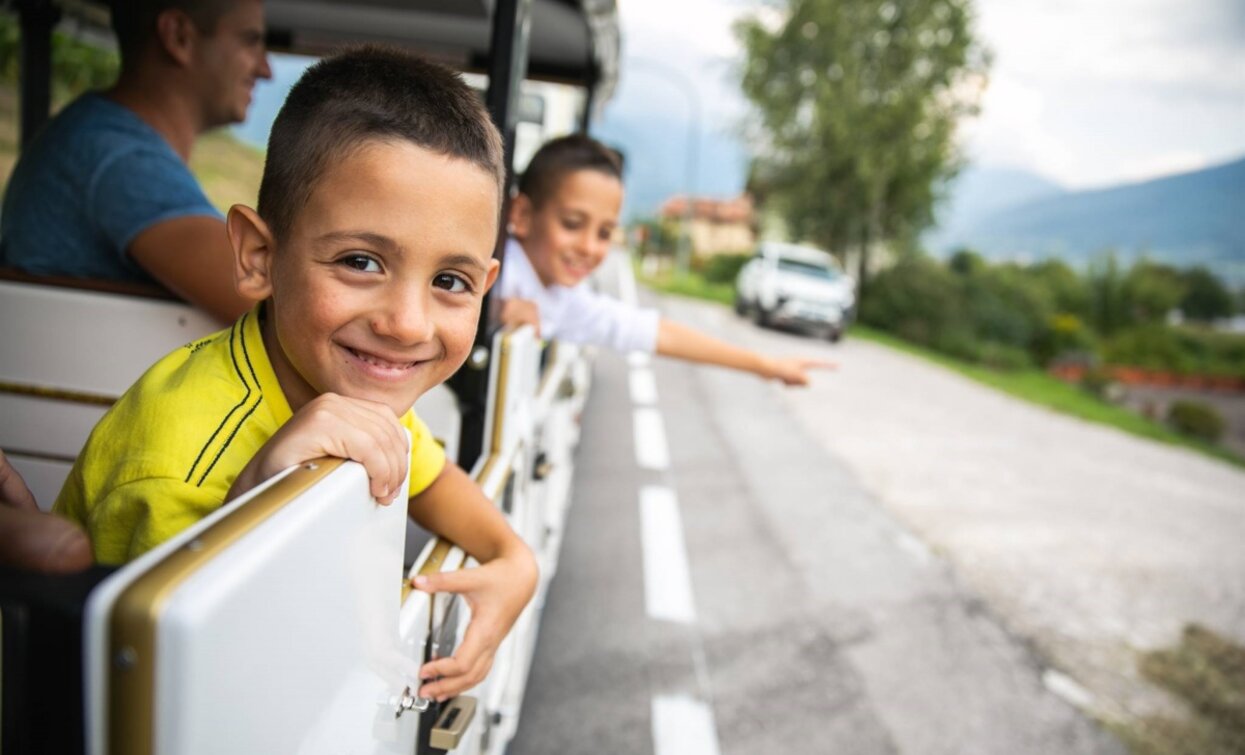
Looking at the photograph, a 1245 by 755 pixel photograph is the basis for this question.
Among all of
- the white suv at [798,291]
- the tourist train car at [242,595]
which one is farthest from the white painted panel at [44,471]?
the white suv at [798,291]

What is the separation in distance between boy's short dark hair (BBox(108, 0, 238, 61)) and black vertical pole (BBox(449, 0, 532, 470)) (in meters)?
0.64

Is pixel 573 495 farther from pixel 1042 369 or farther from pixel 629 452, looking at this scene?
pixel 1042 369

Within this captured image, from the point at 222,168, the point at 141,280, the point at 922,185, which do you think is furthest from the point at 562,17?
the point at 922,185

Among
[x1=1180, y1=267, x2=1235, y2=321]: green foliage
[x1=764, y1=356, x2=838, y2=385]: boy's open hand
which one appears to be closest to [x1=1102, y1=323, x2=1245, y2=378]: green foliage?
[x1=764, y1=356, x2=838, y2=385]: boy's open hand

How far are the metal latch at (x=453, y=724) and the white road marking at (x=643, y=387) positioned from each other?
6.65m

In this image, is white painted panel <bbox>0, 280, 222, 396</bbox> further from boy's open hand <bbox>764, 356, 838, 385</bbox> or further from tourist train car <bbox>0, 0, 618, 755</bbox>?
boy's open hand <bbox>764, 356, 838, 385</bbox>

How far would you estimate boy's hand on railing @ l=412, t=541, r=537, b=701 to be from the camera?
48.4 inches

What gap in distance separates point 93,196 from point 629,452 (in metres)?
4.73

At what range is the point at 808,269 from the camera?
54.5 ft

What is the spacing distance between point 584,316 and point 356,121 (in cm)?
191

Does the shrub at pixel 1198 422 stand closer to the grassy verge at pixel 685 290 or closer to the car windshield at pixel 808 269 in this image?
the car windshield at pixel 808 269

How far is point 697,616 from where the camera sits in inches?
145

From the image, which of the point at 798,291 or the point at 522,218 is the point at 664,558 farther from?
the point at 798,291

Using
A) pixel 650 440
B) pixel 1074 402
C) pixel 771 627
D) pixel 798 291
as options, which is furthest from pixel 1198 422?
pixel 771 627
